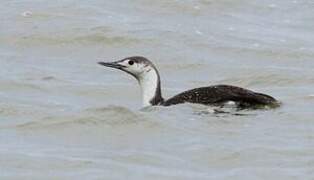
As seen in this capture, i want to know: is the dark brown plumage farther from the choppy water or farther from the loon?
the choppy water

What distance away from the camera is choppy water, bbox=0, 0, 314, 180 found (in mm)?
13859

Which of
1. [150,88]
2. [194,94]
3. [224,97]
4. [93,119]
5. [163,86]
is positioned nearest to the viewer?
[93,119]

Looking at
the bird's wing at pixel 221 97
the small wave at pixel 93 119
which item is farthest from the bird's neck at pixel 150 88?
the small wave at pixel 93 119

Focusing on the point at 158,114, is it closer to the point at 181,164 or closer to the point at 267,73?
the point at 181,164

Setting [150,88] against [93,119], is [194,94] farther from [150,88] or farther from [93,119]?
[93,119]

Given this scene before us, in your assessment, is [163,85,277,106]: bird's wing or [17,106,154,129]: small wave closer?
[17,106,154,129]: small wave

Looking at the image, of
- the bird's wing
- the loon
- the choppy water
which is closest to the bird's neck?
the loon

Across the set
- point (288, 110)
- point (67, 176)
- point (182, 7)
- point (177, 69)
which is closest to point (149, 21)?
point (182, 7)

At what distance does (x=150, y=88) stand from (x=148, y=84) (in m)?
0.08

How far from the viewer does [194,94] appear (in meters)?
16.8

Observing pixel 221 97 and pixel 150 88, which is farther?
pixel 150 88

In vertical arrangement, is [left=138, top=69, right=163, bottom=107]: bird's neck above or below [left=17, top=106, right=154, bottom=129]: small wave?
above

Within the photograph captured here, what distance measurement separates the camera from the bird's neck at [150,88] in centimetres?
1742

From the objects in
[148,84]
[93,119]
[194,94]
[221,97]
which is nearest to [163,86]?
[148,84]
